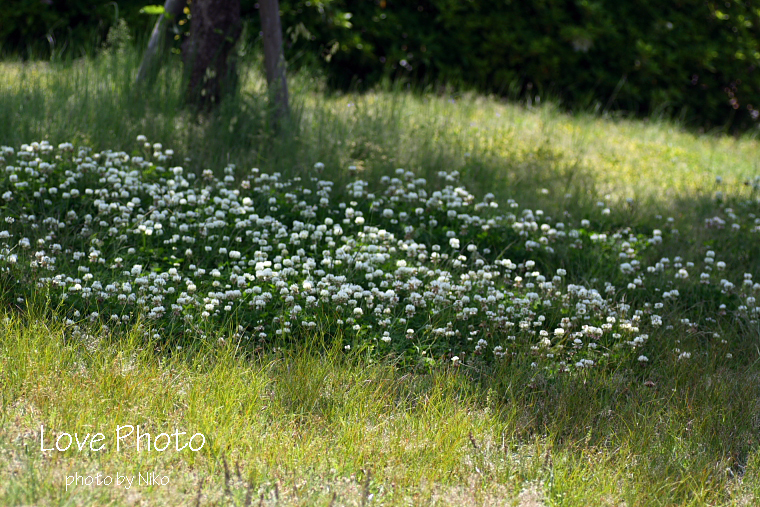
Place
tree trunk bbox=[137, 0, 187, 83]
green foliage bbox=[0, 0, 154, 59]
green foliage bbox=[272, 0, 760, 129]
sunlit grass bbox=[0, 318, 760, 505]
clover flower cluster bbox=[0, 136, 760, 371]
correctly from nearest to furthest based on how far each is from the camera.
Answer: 1. sunlit grass bbox=[0, 318, 760, 505]
2. clover flower cluster bbox=[0, 136, 760, 371]
3. tree trunk bbox=[137, 0, 187, 83]
4. green foliage bbox=[0, 0, 154, 59]
5. green foliage bbox=[272, 0, 760, 129]

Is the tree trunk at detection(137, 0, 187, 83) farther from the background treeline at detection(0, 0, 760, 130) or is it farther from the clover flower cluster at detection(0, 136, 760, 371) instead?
the background treeline at detection(0, 0, 760, 130)

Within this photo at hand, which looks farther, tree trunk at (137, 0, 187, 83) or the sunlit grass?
tree trunk at (137, 0, 187, 83)

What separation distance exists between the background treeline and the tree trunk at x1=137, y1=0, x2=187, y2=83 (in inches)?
86.3

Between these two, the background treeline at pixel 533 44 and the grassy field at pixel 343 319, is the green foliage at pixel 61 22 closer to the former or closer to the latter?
the background treeline at pixel 533 44

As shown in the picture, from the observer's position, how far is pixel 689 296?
4727 millimetres

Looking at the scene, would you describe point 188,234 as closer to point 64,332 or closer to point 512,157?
point 64,332

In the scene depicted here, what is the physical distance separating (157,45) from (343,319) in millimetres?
3747

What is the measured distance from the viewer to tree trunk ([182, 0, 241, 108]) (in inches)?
255

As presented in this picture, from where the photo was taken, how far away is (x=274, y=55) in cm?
646

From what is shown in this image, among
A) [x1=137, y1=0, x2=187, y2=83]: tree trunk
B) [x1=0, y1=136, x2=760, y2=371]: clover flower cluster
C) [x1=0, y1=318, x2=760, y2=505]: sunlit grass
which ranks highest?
[x1=137, y1=0, x2=187, y2=83]: tree trunk

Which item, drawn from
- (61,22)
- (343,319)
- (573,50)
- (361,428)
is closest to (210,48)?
(61,22)

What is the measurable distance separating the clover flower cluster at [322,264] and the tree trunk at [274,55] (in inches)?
39.6

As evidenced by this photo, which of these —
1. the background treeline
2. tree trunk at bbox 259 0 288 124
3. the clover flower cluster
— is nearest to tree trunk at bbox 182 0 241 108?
tree trunk at bbox 259 0 288 124

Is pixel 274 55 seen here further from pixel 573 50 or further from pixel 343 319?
pixel 573 50
